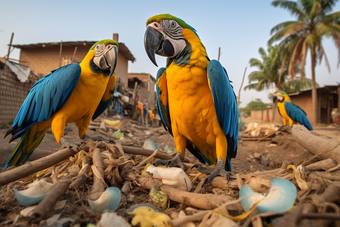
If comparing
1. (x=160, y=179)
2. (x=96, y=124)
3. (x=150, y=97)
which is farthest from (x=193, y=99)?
(x=150, y=97)

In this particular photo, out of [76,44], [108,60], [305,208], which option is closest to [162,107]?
[108,60]

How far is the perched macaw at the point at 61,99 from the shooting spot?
2111 mm

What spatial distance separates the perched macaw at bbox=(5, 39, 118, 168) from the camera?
83.1 inches

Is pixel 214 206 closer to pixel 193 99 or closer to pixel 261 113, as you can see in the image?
pixel 193 99

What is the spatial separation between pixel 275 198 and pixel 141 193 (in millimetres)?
805

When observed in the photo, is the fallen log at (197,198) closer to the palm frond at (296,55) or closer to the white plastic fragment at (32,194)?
the white plastic fragment at (32,194)

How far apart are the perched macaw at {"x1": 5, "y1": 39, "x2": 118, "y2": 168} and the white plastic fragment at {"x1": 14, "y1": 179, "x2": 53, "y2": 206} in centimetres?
99

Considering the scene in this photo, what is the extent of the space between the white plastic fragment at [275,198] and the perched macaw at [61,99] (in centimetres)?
184

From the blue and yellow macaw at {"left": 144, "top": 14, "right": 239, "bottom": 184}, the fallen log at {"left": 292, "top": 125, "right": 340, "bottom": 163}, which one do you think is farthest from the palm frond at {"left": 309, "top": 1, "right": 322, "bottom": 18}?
the blue and yellow macaw at {"left": 144, "top": 14, "right": 239, "bottom": 184}

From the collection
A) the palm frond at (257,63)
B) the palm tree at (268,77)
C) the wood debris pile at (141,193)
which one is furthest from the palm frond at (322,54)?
the wood debris pile at (141,193)

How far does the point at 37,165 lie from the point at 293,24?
21524 mm

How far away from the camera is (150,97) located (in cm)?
1917

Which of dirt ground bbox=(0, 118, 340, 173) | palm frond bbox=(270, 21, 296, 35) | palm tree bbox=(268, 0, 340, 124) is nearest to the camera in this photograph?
dirt ground bbox=(0, 118, 340, 173)

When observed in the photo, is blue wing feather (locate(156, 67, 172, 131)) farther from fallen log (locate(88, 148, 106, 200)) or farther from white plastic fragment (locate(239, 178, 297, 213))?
white plastic fragment (locate(239, 178, 297, 213))
